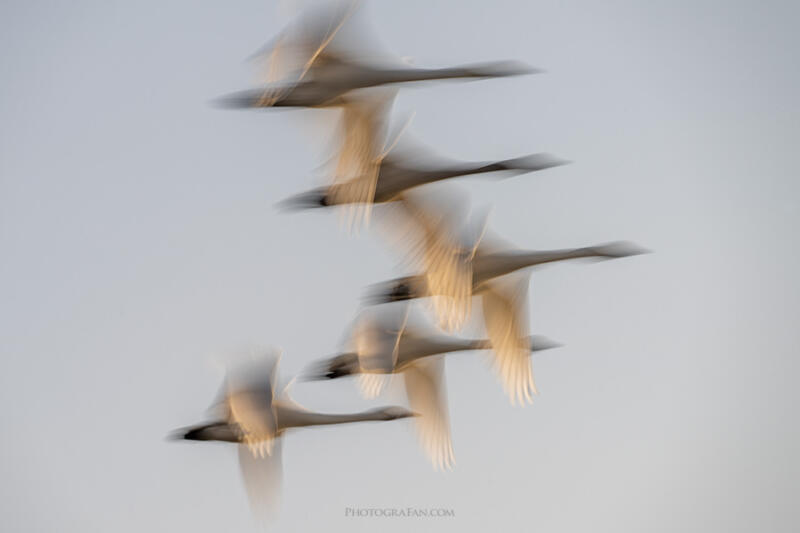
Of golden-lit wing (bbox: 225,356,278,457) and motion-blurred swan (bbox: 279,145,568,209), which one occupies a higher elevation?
motion-blurred swan (bbox: 279,145,568,209)

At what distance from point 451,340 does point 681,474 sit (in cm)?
34

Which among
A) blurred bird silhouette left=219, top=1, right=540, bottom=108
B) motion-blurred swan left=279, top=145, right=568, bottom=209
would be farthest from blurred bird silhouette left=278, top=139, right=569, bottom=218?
blurred bird silhouette left=219, top=1, right=540, bottom=108

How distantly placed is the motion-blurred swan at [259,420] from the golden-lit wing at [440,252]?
0.48 feet

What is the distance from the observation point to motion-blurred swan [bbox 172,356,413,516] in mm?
1036

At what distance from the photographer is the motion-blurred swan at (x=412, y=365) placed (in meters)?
1.05

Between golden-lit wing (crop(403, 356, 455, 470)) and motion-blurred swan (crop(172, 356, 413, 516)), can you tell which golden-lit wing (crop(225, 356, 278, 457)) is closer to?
motion-blurred swan (crop(172, 356, 413, 516))

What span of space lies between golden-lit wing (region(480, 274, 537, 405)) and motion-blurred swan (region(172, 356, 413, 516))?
0.14 m

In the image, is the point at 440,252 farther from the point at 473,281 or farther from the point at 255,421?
the point at 255,421

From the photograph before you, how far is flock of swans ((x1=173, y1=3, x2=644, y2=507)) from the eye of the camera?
104 cm

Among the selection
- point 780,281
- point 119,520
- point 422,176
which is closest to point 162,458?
point 119,520

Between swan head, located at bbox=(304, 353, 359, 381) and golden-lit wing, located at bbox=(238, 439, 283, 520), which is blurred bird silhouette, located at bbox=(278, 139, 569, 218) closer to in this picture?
swan head, located at bbox=(304, 353, 359, 381)

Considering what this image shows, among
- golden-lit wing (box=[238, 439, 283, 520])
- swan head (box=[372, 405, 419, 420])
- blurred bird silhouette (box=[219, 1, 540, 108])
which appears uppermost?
blurred bird silhouette (box=[219, 1, 540, 108])

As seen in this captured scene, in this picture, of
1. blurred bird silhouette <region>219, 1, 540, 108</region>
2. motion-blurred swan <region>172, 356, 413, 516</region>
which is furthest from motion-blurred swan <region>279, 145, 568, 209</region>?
motion-blurred swan <region>172, 356, 413, 516</region>

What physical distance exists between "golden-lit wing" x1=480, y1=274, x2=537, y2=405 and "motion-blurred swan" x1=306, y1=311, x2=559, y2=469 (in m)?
0.01
